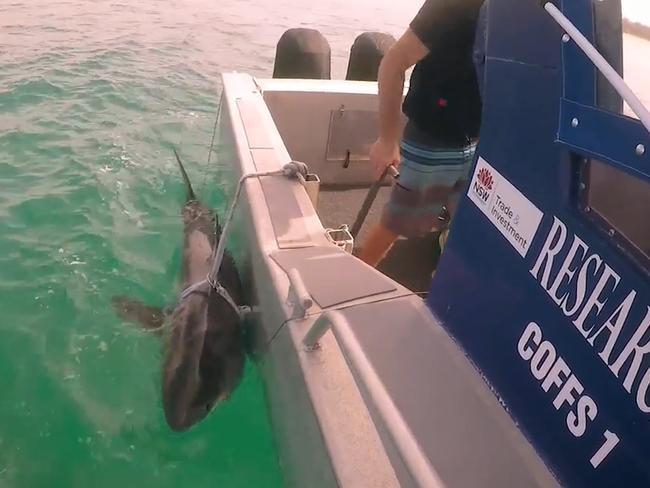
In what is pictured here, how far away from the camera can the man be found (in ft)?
6.88

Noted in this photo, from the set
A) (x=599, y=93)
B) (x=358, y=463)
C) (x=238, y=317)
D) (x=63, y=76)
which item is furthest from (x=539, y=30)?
(x=63, y=76)

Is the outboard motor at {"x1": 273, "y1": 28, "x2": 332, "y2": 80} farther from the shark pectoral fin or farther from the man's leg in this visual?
the shark pectoral fin

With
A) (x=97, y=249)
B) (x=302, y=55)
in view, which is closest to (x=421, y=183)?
(x=97, y=249)

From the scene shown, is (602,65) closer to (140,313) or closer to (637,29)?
(637,29)

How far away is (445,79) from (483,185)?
1038 mm

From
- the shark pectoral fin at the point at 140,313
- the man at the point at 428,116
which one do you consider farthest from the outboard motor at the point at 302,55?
the shark pectoral fin at the point at 140,313

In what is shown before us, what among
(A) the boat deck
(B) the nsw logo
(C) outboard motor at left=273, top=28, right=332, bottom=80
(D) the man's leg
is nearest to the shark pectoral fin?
(D) the man's leg

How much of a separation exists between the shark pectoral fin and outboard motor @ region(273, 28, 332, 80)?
255 cm

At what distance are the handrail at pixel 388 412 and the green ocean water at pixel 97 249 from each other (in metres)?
0.91

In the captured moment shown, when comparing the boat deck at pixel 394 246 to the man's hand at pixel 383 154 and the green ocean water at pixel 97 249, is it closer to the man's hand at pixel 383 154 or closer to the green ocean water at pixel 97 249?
the green ocean water at pixel 97 249

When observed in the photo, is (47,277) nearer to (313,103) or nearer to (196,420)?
(196,420)

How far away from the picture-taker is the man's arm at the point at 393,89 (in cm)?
215

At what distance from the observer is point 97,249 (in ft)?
11.6

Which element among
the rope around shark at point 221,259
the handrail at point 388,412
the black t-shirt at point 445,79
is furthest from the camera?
the rope around shark at point 221,259
